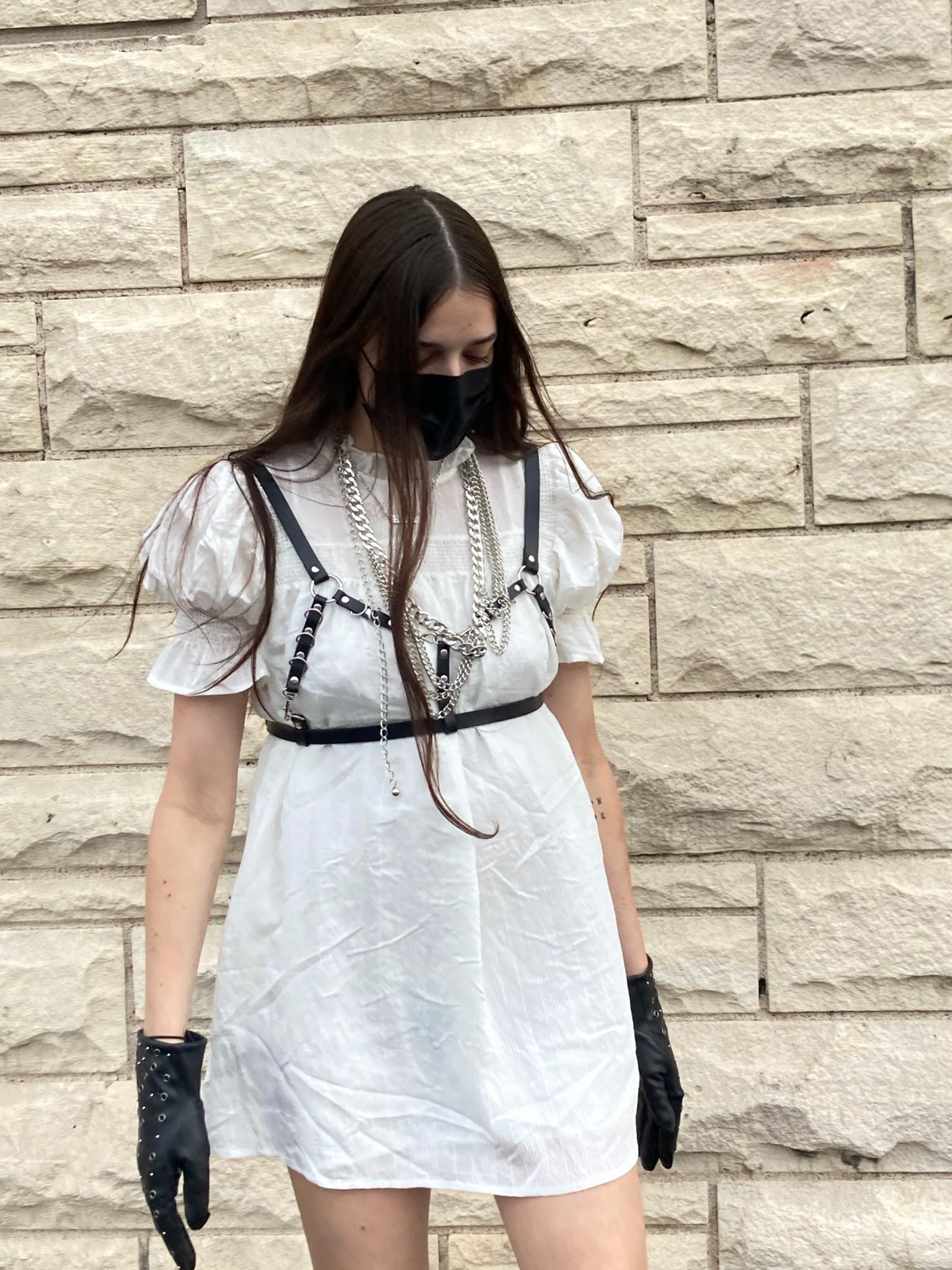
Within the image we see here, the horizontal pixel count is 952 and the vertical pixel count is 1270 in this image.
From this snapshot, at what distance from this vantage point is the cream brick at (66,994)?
251cm

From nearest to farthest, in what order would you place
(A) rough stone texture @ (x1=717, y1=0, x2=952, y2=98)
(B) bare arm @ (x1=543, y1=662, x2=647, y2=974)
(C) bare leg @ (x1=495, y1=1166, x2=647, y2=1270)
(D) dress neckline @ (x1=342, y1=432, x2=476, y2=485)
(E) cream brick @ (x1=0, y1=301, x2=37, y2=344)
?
(C) bare leg @ (x1=495, y1=1166, x2=647, y2=1270) < (D) dress neckline @ (x1=342, y1=432, x2=476, y2=485) < (B) bare arm @ (x1=543, y1=662, x2=647, y2=974) < (A) rough stone texture @ (x1=717, y1=0, x2=952, y2=98) < (E) cream brick @ (x1=0, y1=301, x2=37, y2=344)

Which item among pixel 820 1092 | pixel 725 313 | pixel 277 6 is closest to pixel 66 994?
pixel 820 1092

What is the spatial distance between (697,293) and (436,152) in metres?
0.60

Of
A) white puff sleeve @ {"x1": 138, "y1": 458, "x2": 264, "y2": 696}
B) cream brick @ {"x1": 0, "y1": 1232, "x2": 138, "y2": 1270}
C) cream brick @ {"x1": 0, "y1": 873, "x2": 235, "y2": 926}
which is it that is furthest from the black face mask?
cream brick @ {"x1": 0, "y1": 1232, "x2": 138, "y2": 1270}

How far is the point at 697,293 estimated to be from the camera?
239 cm

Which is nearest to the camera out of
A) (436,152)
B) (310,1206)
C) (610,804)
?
(310,1206)

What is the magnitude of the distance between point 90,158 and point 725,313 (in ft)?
4.41

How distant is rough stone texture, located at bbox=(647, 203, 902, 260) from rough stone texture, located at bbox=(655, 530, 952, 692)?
0.59 m

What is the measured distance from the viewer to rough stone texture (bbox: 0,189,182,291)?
2.43 metres

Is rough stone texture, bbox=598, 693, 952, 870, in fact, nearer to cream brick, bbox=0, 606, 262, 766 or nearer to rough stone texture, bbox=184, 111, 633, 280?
cream brick, bbox=0, 606, 262, 766

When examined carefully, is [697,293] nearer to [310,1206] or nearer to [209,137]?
[209,137]

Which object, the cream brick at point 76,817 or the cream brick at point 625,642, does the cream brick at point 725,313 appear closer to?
the cream brick at point 625,642

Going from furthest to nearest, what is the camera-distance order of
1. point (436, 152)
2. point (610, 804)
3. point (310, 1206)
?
point (436, 152), point (610, 804), point (310, 1206)

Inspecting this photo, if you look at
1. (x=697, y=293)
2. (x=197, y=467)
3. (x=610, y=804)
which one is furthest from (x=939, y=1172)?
(x=197, y=467)
